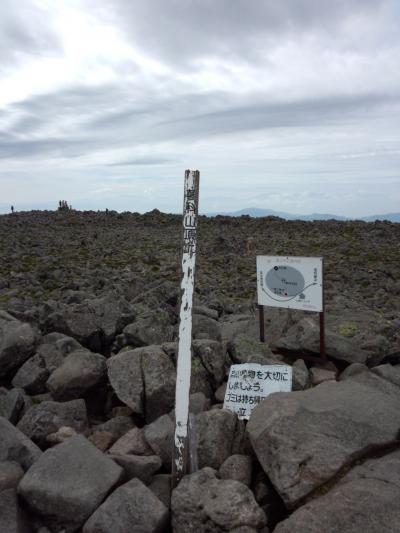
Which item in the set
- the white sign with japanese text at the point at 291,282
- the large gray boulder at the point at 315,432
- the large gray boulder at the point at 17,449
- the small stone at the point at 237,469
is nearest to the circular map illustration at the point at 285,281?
the white sign with japanese text at the point at 291,282

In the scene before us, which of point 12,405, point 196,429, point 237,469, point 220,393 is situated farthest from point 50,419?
point 237,469

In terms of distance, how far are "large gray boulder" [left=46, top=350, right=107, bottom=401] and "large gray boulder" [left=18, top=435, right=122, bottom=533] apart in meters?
2.16

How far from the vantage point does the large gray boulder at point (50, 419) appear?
23.3 feet

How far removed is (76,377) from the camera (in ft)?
27.0

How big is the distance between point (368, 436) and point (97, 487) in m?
3.26

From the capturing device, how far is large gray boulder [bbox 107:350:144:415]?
7.70m

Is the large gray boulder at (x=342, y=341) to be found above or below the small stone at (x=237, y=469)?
above

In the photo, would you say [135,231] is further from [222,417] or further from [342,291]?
[222,417]

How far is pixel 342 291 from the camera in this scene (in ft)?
68.7

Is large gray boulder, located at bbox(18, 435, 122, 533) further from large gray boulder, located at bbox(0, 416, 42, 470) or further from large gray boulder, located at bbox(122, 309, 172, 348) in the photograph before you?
large gray boulder, located at bbox(122, 309, 172, 348)

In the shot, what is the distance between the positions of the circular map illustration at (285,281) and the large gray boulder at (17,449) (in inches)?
199

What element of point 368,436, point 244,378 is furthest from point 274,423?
point 244,378

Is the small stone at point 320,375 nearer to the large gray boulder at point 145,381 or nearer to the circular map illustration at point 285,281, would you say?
the circular map illustration at point 285,281

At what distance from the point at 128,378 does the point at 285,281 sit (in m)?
3.47
